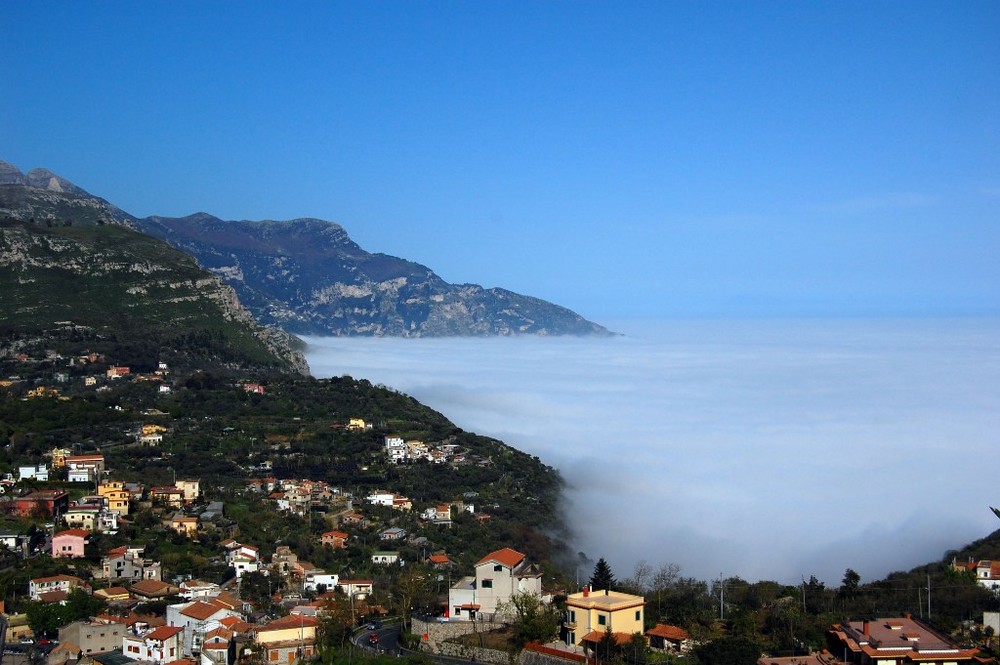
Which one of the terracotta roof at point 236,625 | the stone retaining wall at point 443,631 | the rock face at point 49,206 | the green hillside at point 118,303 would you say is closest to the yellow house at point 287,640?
the terracotta roof at point 236,625

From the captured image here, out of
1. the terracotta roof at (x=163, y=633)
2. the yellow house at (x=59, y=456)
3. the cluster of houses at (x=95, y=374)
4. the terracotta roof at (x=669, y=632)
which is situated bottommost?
the terracotta roof at (x=163, y=633)

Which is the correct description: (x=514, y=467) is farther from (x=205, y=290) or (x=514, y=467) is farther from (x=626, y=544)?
(x=205, y=290)

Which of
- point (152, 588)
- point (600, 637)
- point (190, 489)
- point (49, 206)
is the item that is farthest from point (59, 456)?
point (49, 206)

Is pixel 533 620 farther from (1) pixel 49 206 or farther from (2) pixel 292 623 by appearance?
(1) pixel 49 206

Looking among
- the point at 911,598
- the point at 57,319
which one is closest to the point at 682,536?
the point at 911,598

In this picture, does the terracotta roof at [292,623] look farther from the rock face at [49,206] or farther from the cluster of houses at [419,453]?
the rock face at [49,206]
